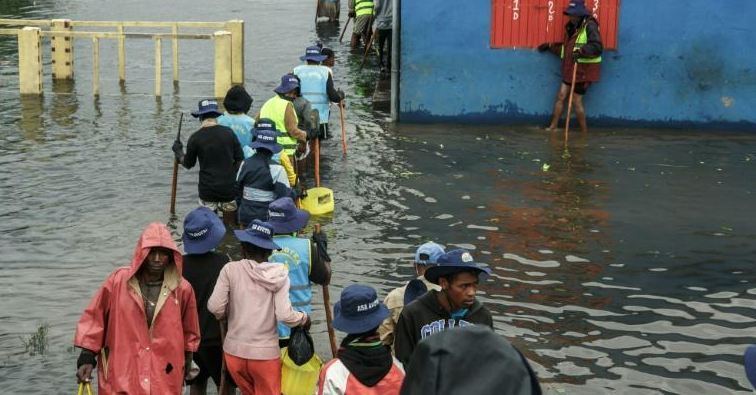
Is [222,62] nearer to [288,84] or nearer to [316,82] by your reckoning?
[316,82]

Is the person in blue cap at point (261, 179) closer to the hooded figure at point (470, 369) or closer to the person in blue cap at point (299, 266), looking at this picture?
the person in blue cap at point (299, 266)

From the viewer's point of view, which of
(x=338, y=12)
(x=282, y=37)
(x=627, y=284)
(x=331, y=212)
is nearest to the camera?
(x=627, y=284)

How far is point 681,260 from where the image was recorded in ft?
38.1

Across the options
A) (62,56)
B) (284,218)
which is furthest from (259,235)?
(62,56)

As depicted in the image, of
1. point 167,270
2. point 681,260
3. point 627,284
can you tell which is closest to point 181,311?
point 167,270

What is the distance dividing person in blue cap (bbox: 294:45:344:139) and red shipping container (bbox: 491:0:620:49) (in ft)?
11.2

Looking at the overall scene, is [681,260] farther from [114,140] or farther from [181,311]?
[114,140]

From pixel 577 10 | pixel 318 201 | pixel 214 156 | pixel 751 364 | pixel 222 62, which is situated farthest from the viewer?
pixel 222 62

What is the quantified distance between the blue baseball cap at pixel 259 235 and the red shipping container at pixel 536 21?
34.9 feet

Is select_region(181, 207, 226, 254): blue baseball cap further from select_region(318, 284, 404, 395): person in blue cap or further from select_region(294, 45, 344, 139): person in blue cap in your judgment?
select_region(294, 45, 344, 139): person in blue cap

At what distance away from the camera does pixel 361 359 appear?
19.6ft

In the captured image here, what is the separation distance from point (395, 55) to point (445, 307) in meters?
11.6

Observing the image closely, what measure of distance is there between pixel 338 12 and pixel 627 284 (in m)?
21.3

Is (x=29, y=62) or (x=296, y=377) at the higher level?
(x=29, y=62)
